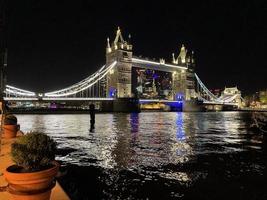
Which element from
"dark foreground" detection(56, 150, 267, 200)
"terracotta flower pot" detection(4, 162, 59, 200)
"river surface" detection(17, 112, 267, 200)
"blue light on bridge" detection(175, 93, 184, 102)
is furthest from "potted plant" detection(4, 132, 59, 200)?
"blue light on bridge" detection(175, 93, 184, 102)

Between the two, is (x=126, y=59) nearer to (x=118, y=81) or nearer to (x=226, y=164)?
(x=118, y=81)

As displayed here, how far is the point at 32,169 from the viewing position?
4.79 m

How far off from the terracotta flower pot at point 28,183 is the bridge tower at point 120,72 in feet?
359

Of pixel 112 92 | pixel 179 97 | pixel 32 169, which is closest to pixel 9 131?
pixel 32 169

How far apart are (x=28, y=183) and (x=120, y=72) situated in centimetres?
11905

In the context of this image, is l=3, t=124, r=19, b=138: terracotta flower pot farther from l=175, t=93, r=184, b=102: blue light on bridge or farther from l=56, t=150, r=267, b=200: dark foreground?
l=175, t=93, r=184, b=102: blue light on bridge

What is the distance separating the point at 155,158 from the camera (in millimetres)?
16203

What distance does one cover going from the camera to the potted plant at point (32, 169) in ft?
15.0

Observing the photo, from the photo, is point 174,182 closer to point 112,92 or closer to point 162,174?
point 162,174

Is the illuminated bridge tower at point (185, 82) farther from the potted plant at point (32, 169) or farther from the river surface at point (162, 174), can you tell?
the potted plant at point (32, 169)

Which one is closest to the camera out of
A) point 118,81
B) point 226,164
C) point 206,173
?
point 206,173

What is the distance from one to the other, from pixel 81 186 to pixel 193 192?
Result: 4.16 metres

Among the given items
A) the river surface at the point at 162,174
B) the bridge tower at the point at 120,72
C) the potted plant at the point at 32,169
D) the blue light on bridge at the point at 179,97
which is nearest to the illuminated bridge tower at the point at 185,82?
the blue light on bridge at the point at 179,97

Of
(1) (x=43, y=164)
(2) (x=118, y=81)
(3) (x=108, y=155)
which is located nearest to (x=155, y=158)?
(3) (x=108, y=155)
